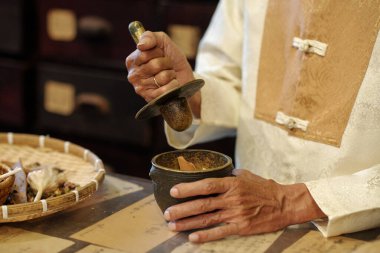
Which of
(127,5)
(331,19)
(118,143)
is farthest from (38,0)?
(331,19)

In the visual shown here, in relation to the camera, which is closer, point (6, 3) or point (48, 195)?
point (48, 195)

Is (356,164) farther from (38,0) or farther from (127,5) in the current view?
(38,0)

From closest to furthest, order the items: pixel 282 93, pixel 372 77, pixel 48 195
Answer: pixel 48 195 < pixel 372 77 < pixel 282 93

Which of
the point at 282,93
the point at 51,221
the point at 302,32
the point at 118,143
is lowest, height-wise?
the point at 118,143

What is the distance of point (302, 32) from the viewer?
1.33 m

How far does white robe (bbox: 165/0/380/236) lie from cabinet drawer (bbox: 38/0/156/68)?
597 mm

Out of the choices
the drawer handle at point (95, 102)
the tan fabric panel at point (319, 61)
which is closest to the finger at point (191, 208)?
the tan fabric panel at point (319, 61)

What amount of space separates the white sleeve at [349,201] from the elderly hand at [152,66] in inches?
13.3

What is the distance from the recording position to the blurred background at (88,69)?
210 cm

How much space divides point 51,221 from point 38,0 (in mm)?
1444

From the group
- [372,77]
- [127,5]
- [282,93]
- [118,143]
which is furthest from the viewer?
[118,143]

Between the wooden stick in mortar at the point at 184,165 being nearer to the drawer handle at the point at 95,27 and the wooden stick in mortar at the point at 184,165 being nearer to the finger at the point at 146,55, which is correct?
the finger at the point at 146,55

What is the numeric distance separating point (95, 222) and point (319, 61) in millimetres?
584

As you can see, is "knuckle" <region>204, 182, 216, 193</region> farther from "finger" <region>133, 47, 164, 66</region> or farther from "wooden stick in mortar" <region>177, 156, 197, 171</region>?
"finger" <region>133, 47, 164, 66</region>
